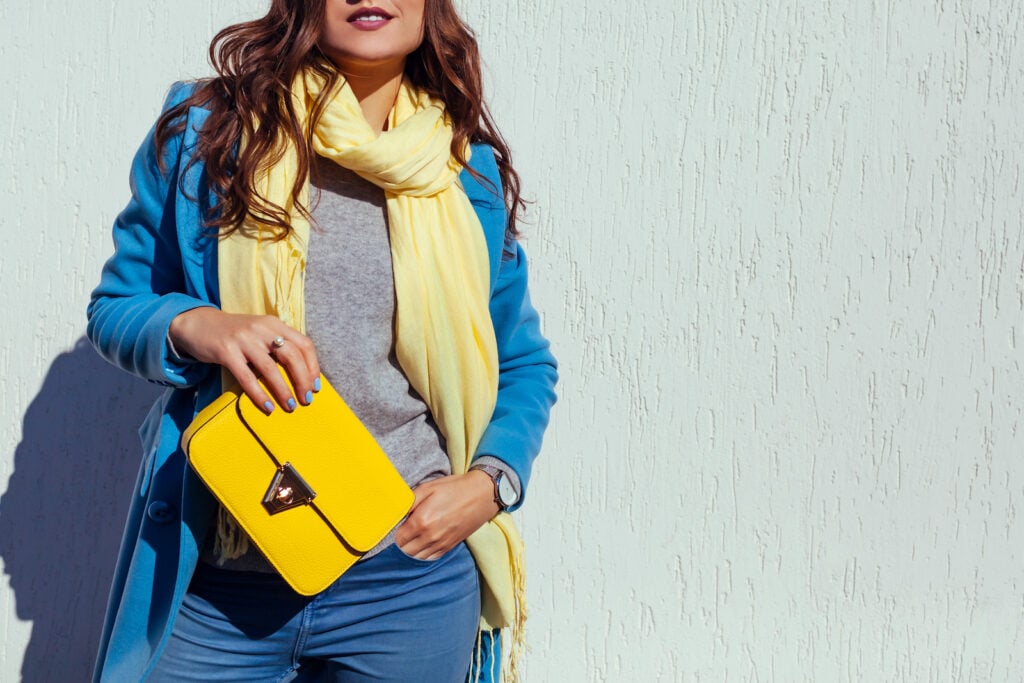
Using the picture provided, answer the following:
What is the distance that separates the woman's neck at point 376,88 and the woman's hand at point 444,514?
0.58m

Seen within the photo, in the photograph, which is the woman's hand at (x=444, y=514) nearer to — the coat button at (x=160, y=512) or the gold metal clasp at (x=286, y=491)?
the gold metal clasp at (x=286, y=491)

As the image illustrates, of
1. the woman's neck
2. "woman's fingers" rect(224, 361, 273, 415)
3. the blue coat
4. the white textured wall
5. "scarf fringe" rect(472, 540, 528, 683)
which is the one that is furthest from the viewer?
the white textured wall

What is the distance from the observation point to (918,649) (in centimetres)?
242

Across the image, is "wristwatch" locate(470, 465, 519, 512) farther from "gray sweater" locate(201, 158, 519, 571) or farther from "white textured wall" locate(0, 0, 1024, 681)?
"white textured wall" locate(0, 0, 1024, 681)

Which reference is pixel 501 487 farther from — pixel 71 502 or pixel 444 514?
pixel 71 502

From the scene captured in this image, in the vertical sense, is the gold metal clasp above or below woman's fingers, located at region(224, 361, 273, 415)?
below

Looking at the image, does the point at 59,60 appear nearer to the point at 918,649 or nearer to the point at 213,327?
the point at 213,327

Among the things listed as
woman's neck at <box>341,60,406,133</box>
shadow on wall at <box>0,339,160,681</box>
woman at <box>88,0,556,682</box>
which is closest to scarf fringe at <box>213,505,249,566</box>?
woman at <box>88,0,556,682</box>

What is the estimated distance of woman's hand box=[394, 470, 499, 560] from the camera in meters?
1.51

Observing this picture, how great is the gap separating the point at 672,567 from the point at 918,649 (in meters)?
0.60

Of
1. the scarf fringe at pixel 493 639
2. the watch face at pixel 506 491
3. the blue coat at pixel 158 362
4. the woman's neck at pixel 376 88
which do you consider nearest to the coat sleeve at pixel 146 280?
the blue coat at pixel 158 362

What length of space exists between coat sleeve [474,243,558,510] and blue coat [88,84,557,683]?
0.47 metres

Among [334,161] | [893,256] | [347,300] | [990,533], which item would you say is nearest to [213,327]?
[347,300]

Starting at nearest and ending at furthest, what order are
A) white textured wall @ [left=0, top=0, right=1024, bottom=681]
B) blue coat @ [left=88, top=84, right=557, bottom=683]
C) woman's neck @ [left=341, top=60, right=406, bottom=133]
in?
blue coat @ [left=88, top=84, right=557, bottom=683] < woman's neck @ [left=341, top=60, right=406, bottom=133] < white textured wall @ [left=0, top=0, right=1024, bottom=681]
